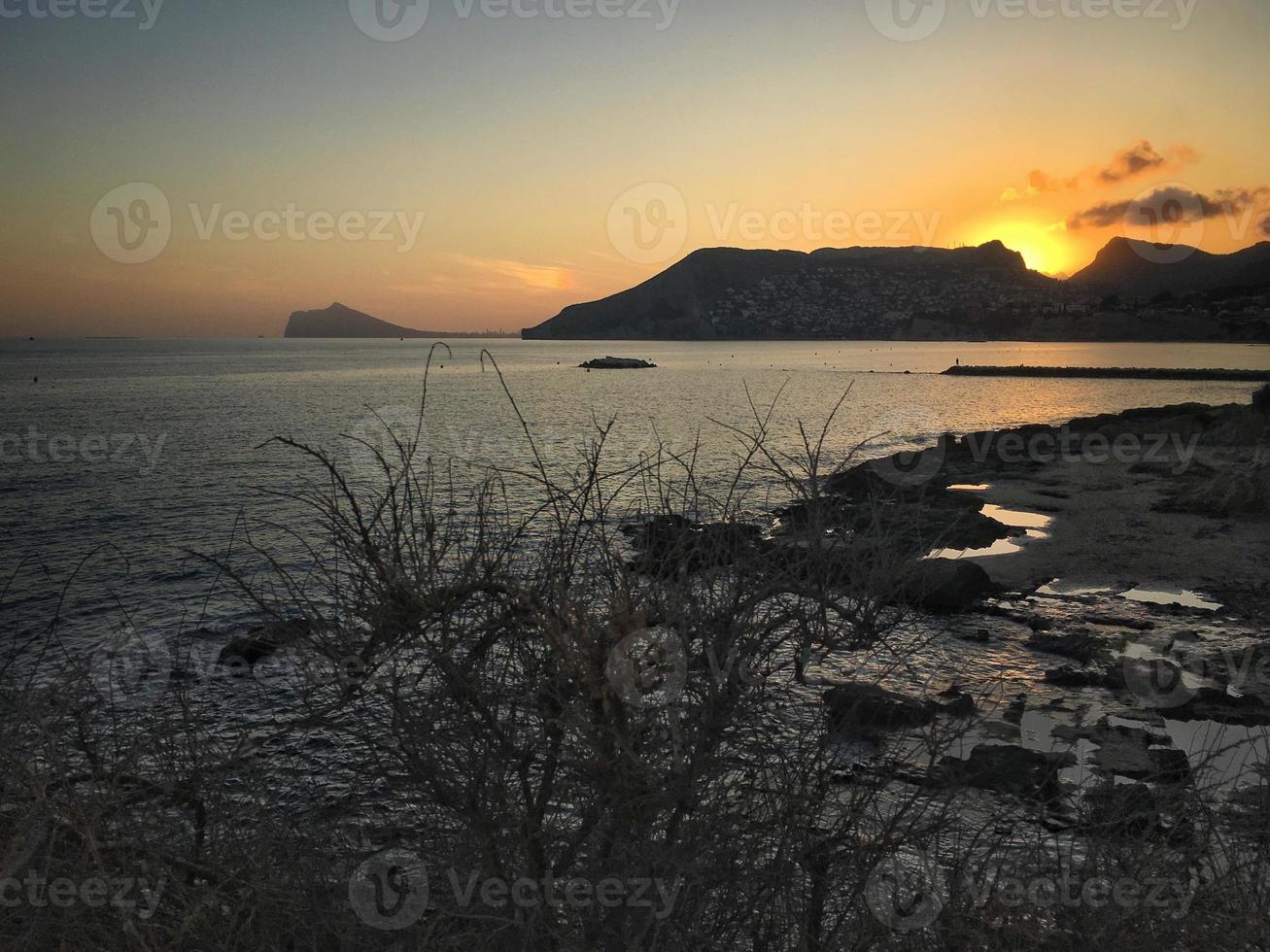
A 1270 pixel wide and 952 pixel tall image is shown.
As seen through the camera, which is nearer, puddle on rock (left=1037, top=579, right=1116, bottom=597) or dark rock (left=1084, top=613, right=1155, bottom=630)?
dark rock (left=1084, top=613, right=1155, bottom=630)

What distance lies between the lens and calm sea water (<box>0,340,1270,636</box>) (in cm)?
2152

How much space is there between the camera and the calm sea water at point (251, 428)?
21.5m

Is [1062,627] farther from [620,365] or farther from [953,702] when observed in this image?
[620,365]

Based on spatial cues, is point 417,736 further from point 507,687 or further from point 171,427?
point 171,427

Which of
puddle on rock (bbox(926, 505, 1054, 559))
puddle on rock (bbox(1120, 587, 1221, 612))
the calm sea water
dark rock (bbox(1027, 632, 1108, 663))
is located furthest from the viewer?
puddle on rock (bbox(926, 505, 1054, 559))

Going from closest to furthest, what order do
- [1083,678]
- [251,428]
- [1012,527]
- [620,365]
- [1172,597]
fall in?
1. [1083,678]
2. [1172,597]
3. [1012,527]
4. [251,428]
5. [620,365]

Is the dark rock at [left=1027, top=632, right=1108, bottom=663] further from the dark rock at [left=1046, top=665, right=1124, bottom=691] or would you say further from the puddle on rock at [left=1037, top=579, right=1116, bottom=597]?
the puddle on rock at [left=1037, top=579, right=1116, bottom=597]

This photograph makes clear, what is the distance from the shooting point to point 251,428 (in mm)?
57688

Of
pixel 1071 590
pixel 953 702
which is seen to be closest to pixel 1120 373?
pixel 1071 590

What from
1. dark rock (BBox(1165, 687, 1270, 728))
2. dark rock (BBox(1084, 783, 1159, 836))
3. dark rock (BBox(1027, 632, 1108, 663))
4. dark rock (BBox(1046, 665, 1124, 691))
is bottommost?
dark rock (BBox(1027, 632, 1108, 663))

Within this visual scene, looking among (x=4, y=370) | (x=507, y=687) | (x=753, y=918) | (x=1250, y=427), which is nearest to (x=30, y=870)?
(x=507, y=687)

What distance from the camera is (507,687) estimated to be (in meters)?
4.03

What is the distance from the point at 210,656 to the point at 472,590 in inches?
562

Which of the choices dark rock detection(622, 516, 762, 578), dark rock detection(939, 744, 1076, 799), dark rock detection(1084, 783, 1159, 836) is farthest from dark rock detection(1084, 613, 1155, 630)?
dark rock detection(622, 516, 762, 578)
